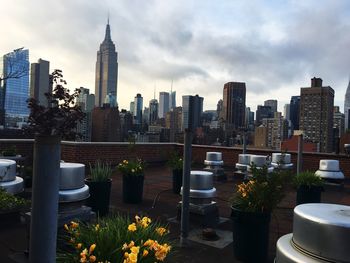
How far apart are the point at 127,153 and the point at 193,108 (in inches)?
466

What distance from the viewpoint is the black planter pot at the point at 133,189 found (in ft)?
29.0

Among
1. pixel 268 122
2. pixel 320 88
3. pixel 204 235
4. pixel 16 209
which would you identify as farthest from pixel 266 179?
pixel 268 122

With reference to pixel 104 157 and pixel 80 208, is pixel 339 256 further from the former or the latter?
pixel 104 157

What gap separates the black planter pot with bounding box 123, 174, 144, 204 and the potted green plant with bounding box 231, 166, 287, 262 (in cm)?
396

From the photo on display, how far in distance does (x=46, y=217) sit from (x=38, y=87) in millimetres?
3992

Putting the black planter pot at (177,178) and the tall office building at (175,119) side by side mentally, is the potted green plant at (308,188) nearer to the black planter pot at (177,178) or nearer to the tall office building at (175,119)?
the black planter pot at (177,178)

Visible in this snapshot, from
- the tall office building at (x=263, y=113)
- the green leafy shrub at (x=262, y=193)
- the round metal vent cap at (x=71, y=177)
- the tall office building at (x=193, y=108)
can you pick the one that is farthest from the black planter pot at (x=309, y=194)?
the tall office building at (x=263, y=113)

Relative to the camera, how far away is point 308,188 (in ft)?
29.0

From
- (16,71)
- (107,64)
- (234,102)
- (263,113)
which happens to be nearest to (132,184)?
(16,71)

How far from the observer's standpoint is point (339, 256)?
271 centimetres

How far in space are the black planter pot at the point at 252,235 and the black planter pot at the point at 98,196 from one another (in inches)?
125

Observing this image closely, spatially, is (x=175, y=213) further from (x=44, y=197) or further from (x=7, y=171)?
(x=44, y=197)

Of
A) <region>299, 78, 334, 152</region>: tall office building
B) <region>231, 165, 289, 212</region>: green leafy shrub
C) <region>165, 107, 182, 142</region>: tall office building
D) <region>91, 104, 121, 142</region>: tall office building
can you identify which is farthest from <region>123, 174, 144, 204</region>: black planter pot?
<region>299, 78, 334, 152</region>: tall office building

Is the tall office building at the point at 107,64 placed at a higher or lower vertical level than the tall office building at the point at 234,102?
higher
